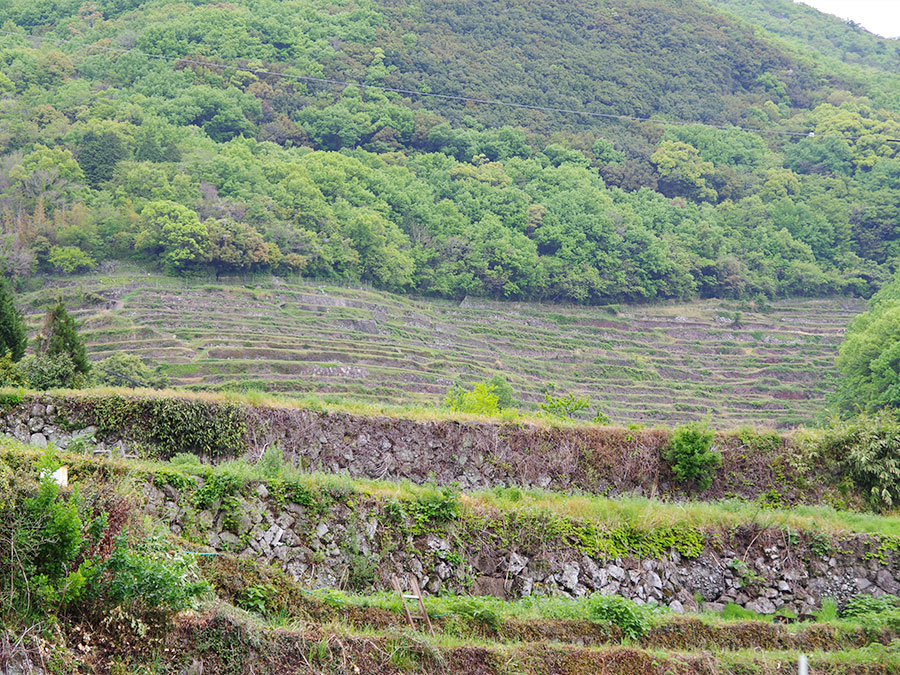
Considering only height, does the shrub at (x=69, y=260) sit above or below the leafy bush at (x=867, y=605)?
below

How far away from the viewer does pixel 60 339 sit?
21094 millimetres

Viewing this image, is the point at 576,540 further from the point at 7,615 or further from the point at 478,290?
the point at 478,290

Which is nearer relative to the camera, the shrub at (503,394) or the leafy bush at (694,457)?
the leafy bush at (694,457)

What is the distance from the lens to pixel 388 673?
8.45 meters

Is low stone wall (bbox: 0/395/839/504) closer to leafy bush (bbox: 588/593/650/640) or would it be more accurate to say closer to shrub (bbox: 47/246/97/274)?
leafy bush (bbox: 588/593/650/640)

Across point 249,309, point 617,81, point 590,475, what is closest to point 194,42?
point 617,81

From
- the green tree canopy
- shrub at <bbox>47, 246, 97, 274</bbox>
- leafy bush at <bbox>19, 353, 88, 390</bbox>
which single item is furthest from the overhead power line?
leafy bush at <bbox>19, 353, 88, 390</bbox>

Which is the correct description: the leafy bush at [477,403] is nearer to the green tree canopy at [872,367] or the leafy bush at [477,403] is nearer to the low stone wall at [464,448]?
the low stone wall at [464,448]

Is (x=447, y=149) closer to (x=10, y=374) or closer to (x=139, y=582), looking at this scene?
(x=10, y=374)

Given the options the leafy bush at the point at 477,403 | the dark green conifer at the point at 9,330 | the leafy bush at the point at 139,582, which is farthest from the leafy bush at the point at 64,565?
the leafy bush at the point at 477,403

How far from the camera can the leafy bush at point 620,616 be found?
1080cm

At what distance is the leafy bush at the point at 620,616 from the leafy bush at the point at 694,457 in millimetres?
8296

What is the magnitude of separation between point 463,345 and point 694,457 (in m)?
30.5

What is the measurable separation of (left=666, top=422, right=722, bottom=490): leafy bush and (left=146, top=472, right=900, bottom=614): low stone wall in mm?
4108
